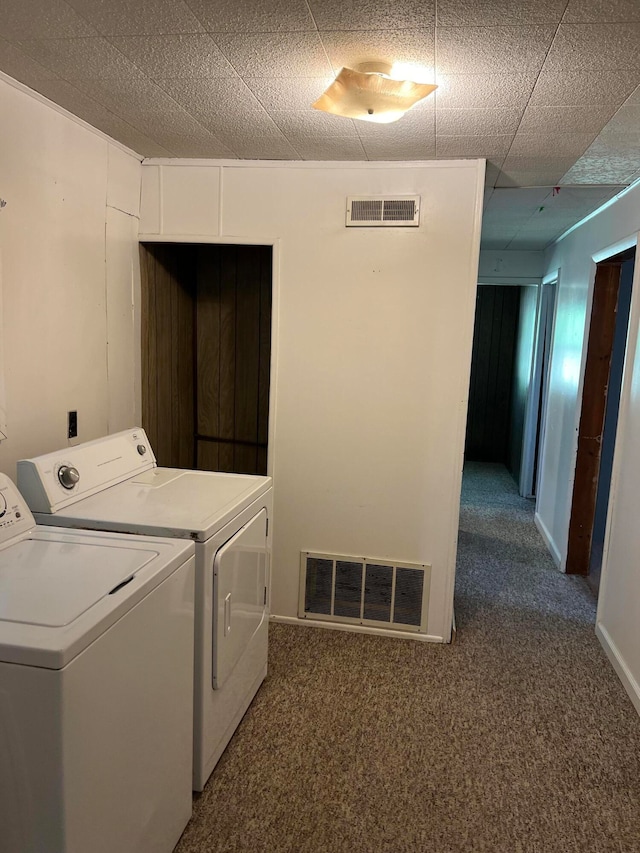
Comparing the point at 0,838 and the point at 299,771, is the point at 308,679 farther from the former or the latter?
the point at 0,838

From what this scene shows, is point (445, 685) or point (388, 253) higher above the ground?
point (388, 253)

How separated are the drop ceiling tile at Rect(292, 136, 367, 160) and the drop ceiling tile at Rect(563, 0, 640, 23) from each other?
1.16 m

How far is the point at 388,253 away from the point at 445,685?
2.03 m

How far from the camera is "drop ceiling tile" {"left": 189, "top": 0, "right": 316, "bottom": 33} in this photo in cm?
152

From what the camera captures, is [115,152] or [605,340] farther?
[605,340]

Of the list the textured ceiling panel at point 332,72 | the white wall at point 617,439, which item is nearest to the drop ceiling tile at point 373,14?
the textured ceiling panel at point 332,72

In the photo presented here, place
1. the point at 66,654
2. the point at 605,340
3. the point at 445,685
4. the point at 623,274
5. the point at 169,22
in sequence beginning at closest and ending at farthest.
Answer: the point at 66,654, the point at 169,22, the point at 445,685, the point at 605,340, the point at 623,274

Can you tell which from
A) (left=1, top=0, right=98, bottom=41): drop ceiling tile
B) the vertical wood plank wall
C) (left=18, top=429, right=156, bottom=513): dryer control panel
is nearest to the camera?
(left=1, top=0, right=98, bottom=41): drop ceiling tile

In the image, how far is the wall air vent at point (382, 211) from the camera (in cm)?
289

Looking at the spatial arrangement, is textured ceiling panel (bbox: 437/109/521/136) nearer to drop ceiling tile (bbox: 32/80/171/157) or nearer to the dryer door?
drop ceiling tile (bbox: 32/80/171/157)

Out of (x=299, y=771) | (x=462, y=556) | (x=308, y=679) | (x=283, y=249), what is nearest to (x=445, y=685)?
(x=308, y=679)

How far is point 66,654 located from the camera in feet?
4.07

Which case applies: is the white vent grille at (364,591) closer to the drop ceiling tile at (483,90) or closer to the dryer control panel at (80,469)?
the dryer control panel at (80,469)

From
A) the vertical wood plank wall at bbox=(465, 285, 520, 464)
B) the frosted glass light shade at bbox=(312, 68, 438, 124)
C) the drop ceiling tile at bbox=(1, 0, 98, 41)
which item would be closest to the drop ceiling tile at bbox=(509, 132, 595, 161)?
the frosted glass light shade at bbox=(312, 68, 438, 124)
